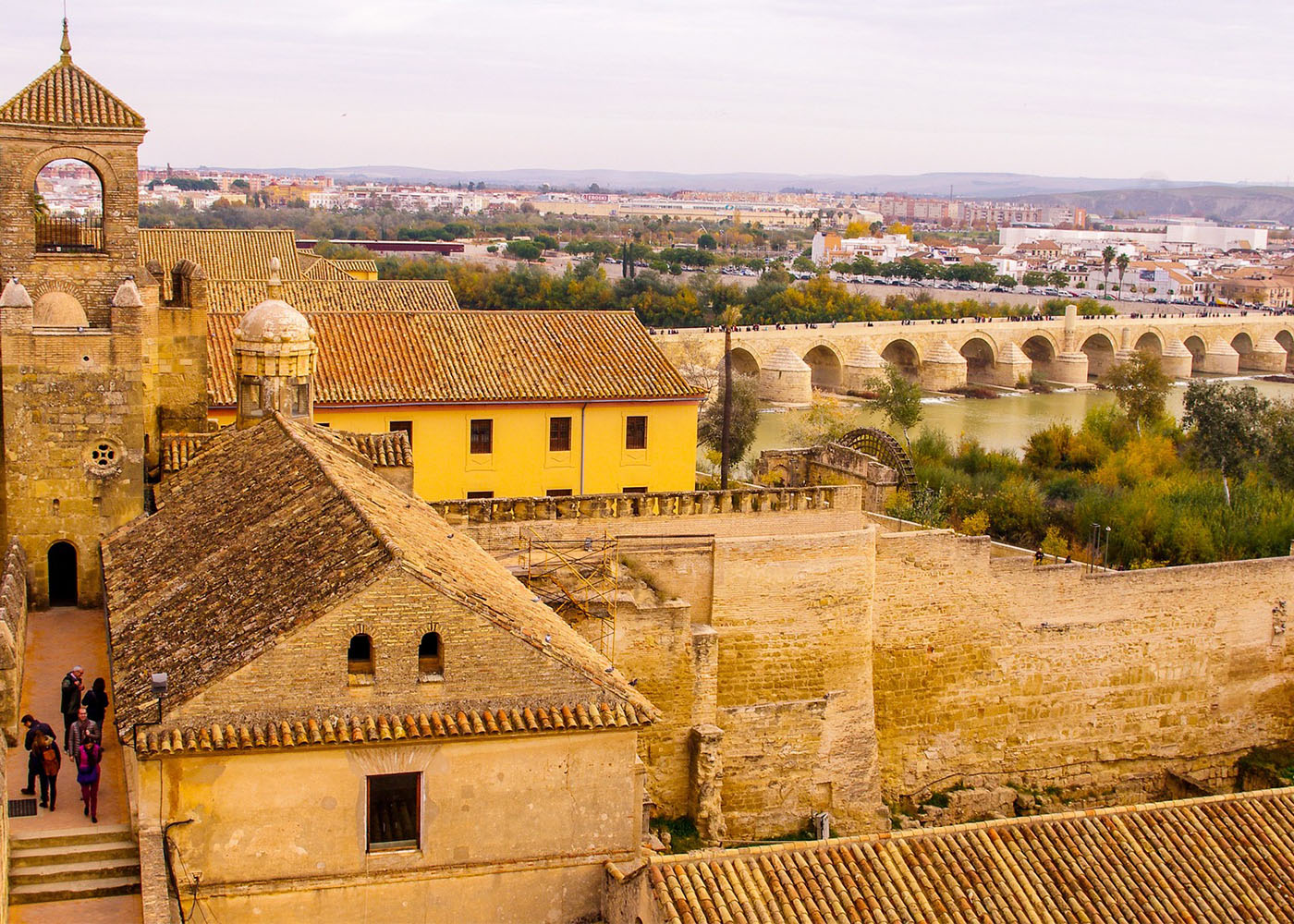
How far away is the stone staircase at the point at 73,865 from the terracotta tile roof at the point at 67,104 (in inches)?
332

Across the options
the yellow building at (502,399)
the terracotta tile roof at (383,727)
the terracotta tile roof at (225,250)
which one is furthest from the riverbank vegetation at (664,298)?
the terracotta tile roof at (383,727)

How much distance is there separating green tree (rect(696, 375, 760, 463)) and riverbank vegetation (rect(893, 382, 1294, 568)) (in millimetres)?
3977

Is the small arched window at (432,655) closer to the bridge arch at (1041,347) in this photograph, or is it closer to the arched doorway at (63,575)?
the arched doorway at (63,575)

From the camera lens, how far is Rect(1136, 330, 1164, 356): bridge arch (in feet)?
250

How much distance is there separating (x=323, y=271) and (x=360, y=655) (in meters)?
24.6

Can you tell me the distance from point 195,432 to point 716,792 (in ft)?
23.2

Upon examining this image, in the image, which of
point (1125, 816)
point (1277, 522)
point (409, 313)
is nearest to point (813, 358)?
point (1277, 522)

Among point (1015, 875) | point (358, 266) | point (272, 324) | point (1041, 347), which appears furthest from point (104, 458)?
point (1041, 347)

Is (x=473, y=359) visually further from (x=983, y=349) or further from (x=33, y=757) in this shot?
(x=983, y=349)

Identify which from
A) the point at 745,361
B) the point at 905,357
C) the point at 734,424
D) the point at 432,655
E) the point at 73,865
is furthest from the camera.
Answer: the point at 905,357

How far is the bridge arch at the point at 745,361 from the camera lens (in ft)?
186

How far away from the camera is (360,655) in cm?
1085

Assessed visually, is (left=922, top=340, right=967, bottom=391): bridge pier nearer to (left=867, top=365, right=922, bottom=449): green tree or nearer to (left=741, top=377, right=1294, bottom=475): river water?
(left=741, top=377, right=1294, bottom=475): river water

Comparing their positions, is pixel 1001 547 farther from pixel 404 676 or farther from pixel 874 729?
pixel 404 676
